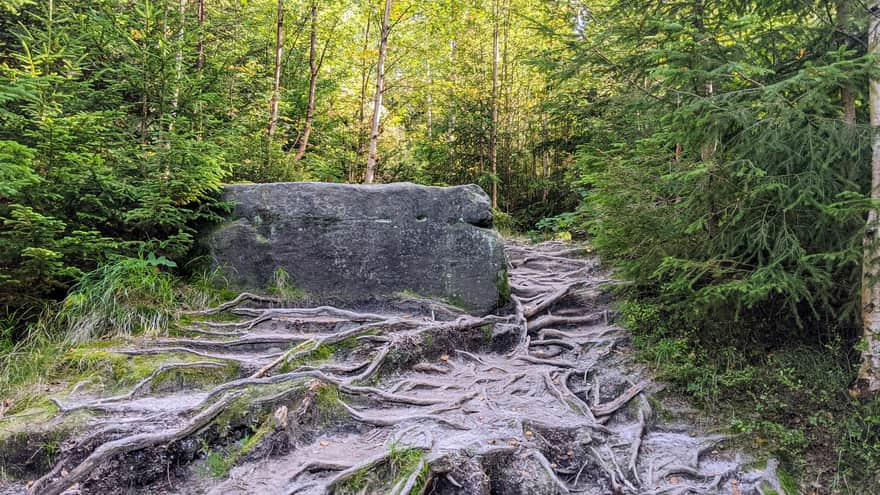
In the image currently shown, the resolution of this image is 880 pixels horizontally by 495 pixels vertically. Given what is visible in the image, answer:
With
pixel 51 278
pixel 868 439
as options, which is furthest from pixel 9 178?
pixel 868 439

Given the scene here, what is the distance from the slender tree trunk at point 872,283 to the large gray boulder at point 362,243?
11.7 feet

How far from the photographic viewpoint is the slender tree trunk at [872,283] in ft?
10.6

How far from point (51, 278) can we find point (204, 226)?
1676 mm

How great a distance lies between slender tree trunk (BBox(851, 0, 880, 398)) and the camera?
10.6 ft

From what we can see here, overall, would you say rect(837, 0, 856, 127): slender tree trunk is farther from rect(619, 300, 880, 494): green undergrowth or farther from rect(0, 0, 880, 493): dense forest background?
→ rect(619, 300, 880, 494): green undergrowth

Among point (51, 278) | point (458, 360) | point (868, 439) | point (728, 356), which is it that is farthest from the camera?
point (458, 360)

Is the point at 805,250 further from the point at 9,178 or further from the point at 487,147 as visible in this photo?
the point at 487,147

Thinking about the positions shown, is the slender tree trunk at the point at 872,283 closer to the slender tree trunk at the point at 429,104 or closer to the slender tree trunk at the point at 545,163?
the slender tree trunk at the point at 545,163

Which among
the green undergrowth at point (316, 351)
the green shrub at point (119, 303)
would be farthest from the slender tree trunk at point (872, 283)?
the green shrub at point (119, 303)

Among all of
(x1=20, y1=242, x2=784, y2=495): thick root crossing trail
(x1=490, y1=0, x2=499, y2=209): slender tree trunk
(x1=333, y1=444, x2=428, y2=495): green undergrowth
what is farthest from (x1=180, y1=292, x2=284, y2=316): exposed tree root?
(x1=490, y1=0, x2=499, y2=209): slender tree trunk

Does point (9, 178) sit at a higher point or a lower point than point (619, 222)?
higher

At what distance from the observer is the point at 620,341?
207 inches

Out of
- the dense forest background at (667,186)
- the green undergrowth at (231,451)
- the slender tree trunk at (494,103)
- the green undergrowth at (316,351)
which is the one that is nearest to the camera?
the green undergrowth at (231,451)

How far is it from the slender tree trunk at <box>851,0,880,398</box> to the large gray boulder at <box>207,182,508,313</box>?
11.7 ft
